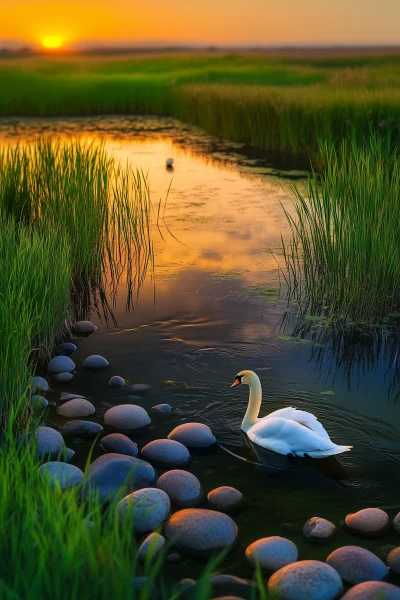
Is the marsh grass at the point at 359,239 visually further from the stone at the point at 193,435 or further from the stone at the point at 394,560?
the stone at the point at 394,560

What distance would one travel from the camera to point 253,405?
15.0ft

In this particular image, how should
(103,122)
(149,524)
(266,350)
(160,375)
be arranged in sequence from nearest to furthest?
(149,524)
(160,375)
(266,350)
(103,122)

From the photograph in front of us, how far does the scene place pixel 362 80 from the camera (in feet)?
66.0

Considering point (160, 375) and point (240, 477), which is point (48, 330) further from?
point (240, 477)

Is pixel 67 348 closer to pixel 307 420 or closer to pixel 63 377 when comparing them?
pixel 63 377

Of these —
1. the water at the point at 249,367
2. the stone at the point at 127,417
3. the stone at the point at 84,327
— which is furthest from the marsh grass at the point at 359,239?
the stone at the point at 127,417

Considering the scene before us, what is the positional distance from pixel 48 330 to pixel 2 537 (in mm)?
3096

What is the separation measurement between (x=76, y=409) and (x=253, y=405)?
1.10 meters

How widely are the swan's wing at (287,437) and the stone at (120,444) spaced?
2.20 feet

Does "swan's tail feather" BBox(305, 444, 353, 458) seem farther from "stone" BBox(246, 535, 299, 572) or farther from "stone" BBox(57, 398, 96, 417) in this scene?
"stone" BBox(57, 398, 96, 417)

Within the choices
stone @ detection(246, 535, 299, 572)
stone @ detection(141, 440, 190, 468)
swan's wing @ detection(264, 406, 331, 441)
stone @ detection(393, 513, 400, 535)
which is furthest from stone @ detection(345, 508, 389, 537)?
stone @ detection(141, 440, 190, 468)

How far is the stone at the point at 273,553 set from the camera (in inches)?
130

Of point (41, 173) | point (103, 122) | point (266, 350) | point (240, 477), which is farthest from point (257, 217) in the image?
point (103, 122)

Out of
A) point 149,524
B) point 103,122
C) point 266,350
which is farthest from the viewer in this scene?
point 103,122
